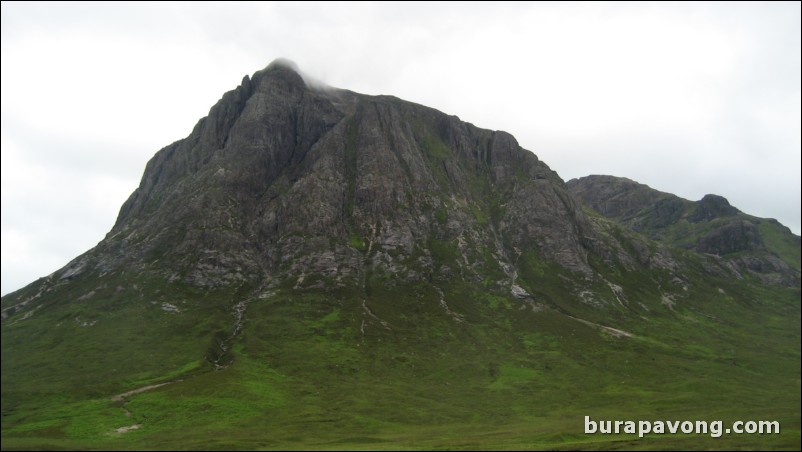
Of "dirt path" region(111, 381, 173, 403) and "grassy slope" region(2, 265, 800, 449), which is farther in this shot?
"dirt path" region(111, 381, 173, 403)

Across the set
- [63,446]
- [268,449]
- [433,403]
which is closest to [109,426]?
[63,446]

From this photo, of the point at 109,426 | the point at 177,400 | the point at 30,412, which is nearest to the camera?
the point at 109,426

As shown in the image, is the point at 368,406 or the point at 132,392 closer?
the point at 368,406

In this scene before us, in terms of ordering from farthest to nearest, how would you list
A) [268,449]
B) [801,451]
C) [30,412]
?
[30,412]
[268,449]
[801,451]

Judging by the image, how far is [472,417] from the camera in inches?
6068

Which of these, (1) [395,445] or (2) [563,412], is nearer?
(1) [395,445]

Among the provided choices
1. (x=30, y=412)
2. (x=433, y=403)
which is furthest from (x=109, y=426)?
(x=433, y=403)

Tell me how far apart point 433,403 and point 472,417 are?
17.1m

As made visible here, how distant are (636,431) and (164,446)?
4305 inches

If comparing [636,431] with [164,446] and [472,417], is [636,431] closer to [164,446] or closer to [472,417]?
[472,417]

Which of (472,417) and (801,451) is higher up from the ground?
(801,451)

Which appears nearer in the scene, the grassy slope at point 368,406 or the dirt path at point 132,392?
the grassy slope at point 368,406

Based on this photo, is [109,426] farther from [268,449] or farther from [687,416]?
[687,416]

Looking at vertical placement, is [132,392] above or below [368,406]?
above
